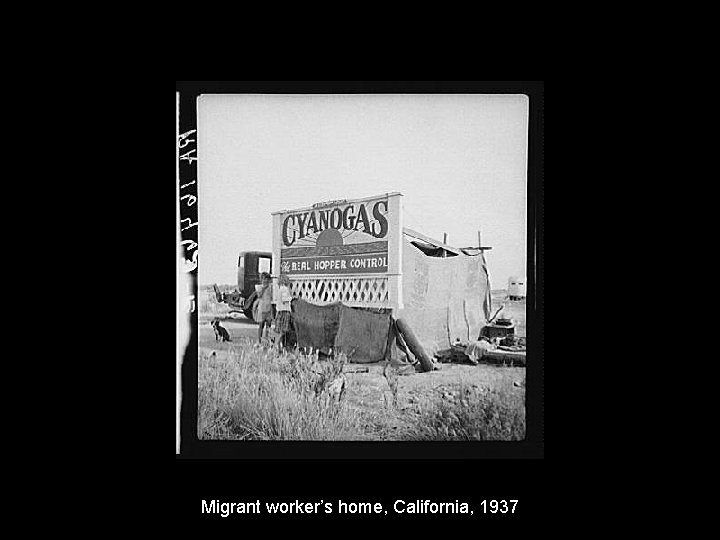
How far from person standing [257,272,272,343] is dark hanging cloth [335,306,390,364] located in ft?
1.18

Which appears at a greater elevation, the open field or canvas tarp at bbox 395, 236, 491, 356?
canvas tarp at bbox 395, 236, 491, 356

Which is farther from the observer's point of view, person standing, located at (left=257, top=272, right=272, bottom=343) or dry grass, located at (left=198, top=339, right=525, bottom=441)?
person standing, located at (left=257, top=272, right=272, bottom=343)

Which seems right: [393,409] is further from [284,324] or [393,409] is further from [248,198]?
[248,198]

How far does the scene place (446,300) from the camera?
3.72 metres

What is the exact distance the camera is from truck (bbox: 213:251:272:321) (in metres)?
3.75

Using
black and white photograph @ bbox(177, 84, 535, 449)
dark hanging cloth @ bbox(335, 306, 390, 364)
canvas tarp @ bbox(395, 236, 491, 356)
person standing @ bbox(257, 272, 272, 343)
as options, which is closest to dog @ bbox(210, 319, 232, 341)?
black and white photograph @ bbox(177, 84, 535, 449)

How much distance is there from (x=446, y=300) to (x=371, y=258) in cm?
42

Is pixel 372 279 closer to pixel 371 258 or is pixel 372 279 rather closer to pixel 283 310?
pixel 371 258

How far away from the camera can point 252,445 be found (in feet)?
12.2

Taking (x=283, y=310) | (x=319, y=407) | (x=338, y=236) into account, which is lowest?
(x=319, y=407)

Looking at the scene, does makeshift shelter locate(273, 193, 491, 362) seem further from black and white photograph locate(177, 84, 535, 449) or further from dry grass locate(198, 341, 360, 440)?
dry grass locate(198, 341, 360, 440)

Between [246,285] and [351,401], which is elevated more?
[246,285]

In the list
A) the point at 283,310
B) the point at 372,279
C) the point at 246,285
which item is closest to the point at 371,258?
the point at 372,279
